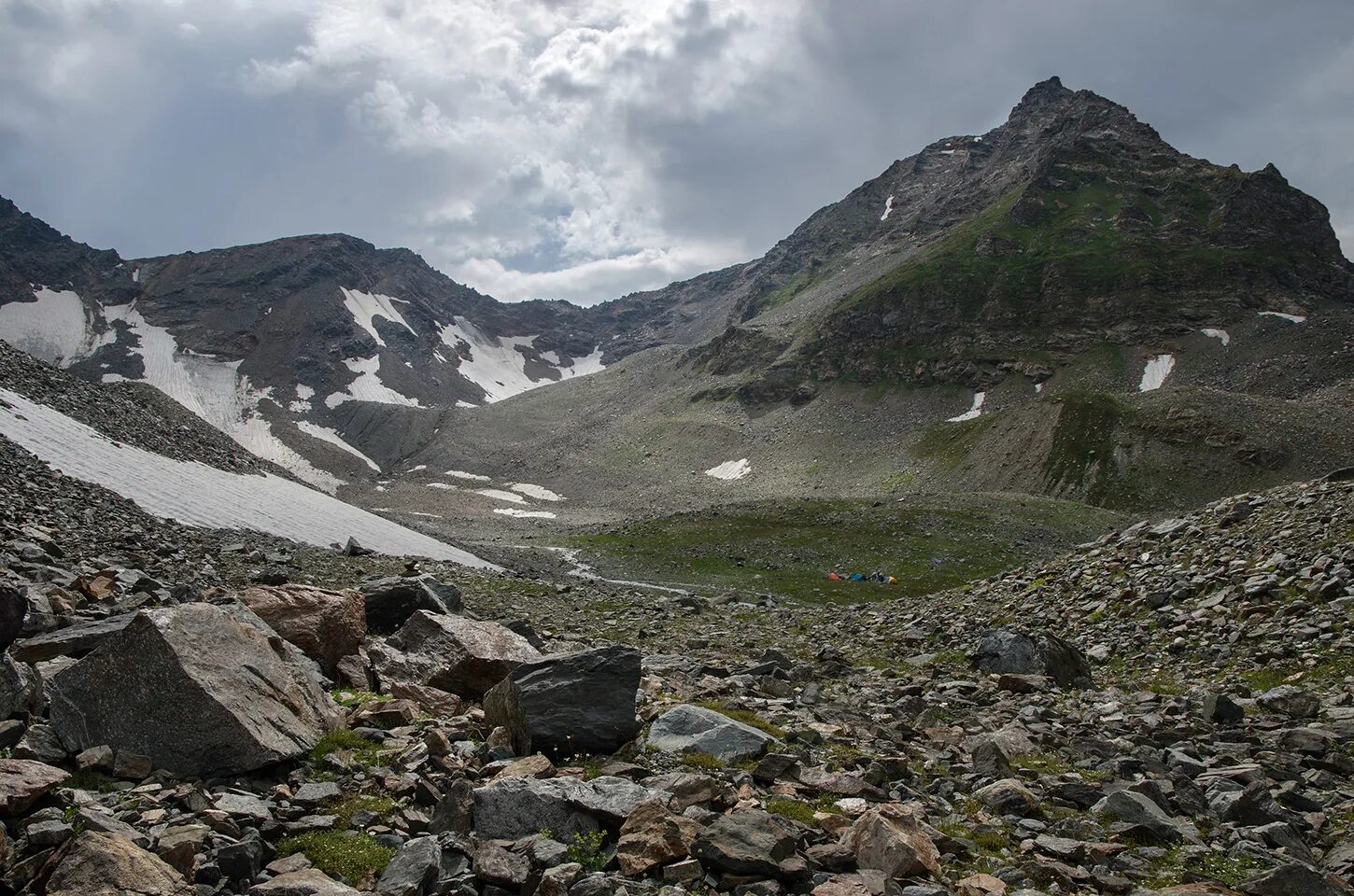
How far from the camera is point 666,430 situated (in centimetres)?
16525

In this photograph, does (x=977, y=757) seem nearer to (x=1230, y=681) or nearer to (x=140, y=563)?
(x=1230, y=681)

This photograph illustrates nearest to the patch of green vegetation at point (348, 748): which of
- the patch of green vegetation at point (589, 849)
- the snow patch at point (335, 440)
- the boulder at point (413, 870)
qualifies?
the boulder at point (413, 870)

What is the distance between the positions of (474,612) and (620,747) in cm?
1964

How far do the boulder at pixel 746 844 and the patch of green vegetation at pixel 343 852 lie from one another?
3086mm

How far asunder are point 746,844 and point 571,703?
12.3 ft

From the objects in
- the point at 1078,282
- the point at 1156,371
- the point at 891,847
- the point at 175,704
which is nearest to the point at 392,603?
the point at 175,704

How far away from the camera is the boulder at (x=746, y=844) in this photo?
23.0ft

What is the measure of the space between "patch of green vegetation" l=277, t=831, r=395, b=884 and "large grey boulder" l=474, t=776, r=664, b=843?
1.00 metres

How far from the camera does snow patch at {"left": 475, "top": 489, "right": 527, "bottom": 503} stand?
137 m

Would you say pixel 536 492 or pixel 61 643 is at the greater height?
pixel 536 492

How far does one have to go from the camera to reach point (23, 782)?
724 cm

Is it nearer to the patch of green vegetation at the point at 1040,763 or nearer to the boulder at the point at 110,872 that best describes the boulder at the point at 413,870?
the boulder at the point at 110,872

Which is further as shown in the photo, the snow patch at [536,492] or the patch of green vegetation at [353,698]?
the snow patch at [536,492]

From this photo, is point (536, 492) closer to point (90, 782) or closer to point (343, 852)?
point (90, 782)
